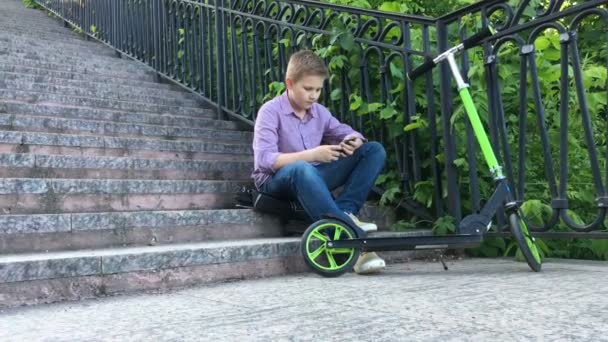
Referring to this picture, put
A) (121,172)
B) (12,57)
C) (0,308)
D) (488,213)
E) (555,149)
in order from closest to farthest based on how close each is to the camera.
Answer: (0,308), (488,213), (555,149), (121,172), (12,57)

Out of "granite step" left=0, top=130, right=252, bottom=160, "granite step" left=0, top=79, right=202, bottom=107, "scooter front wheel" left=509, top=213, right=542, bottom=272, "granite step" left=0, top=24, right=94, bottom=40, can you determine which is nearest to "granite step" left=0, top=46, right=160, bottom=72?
"granite step" left=0, top=79, right=202, bottom=107

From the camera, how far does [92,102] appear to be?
16.3ft

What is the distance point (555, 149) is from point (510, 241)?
615mm

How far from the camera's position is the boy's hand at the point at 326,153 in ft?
9.90

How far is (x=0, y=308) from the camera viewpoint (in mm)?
2141

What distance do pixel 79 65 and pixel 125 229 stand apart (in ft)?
13.9

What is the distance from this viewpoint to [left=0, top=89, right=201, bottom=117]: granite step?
4645 millimetres

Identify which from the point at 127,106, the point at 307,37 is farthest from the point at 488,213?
the point at 127,106

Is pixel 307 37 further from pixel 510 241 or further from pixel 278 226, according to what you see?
pixel 510 241

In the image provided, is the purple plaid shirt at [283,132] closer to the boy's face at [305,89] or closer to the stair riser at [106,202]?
the boy's face at [305,89]

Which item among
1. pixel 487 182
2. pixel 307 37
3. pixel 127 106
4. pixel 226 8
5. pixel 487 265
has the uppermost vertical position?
pixel 226 8

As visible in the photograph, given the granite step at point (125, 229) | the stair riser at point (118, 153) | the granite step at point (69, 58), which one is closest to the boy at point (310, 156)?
the granite step at point (125, 229)

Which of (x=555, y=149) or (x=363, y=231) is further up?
(x=555, y=149)

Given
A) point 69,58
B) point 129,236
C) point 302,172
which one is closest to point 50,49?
point 69,58
